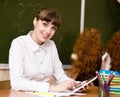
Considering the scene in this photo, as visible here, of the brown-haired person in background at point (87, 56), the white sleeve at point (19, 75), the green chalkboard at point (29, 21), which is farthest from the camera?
the brown-haired person in background at point (87, 56)

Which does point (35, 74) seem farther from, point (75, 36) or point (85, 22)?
point (85, 22)

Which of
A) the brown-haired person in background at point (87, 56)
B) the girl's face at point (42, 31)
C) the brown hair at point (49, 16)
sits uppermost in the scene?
the brown hair at point (49, 16)

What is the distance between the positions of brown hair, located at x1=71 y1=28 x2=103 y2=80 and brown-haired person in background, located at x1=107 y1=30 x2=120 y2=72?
Result: 32 centimetres

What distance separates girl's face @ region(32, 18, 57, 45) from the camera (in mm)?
2070

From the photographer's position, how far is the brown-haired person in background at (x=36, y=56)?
1875mm

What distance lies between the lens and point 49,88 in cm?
181

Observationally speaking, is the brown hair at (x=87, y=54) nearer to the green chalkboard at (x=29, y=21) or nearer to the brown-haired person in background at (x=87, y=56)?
the brown-haired person in background at (x=87, y=56)

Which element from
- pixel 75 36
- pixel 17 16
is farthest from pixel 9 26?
pixel 75 36

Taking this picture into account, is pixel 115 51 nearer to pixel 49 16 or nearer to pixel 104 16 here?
pixel 104 16

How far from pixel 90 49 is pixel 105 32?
552 mm

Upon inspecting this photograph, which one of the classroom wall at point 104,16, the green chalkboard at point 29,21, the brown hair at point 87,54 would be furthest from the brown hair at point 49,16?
the classroom wall at point 104,16

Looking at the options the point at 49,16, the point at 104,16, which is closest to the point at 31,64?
the point at 49,16

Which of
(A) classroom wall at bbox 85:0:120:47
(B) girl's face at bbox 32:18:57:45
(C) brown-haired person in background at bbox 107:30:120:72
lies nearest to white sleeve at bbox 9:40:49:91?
(B) girl's face at bbox 32:18:57:45

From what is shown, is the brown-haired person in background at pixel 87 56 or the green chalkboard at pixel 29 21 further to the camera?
the brown-haired person in background at pixel 87 56
